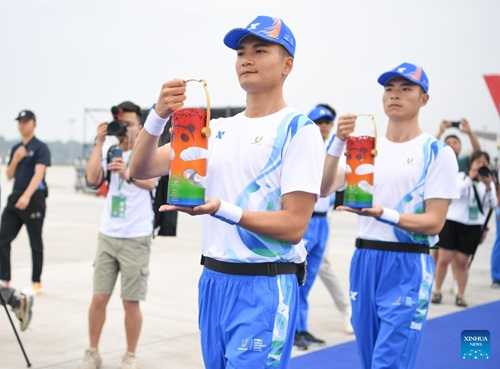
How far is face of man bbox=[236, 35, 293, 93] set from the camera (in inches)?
111

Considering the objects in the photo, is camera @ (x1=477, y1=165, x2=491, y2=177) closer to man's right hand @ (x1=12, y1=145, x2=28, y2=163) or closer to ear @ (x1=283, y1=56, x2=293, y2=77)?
man's right hand @ (x1=12, y1=145, x2=28, y2=163)

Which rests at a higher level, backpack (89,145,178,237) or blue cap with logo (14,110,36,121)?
blue cap with logo (14,110,36,121)

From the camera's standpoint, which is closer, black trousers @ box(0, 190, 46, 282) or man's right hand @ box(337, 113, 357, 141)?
man's right hand @ box(337, 113, 357, 141)

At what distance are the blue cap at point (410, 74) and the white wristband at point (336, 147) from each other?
0.66 m

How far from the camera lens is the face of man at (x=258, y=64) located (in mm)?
2820

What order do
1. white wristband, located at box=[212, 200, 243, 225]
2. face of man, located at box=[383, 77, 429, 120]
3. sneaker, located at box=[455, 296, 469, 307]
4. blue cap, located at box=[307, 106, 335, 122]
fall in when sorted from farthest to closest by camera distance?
sneaker, located at box=[455, 296, 469, 307]
blue cap, located at box=[307, 106, 335, 122]
face of man, located at box=[383, 77, 429, 120]
white wristband, located at box=[212, 200, 243, 225]

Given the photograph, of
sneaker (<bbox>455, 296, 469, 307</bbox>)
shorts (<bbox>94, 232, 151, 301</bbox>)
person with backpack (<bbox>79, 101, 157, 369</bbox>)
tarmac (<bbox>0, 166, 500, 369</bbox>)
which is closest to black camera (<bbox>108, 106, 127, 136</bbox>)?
person with backpack (<bbox>79, 101, 157, 369</bbox>)

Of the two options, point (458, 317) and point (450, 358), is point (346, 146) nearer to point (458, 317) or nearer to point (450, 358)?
point (450, 358)

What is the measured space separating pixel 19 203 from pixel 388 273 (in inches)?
184

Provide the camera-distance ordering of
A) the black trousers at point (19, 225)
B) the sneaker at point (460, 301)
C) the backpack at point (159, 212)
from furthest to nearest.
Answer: the sneaker at point (460, 301)
the black trousers at point (19, 225)
the backpack at point (159, 212)

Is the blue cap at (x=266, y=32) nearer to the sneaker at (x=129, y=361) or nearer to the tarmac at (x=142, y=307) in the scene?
the sneaker at (x=129, y=361)

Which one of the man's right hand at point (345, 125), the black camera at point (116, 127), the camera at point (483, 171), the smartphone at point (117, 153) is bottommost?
the camera at point (483, 171)

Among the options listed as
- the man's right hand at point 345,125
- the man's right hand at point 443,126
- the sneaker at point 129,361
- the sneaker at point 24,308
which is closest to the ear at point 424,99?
the man's right hand at point 345,125

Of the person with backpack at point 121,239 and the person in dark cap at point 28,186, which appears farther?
the person in dark cap at point 28,186
